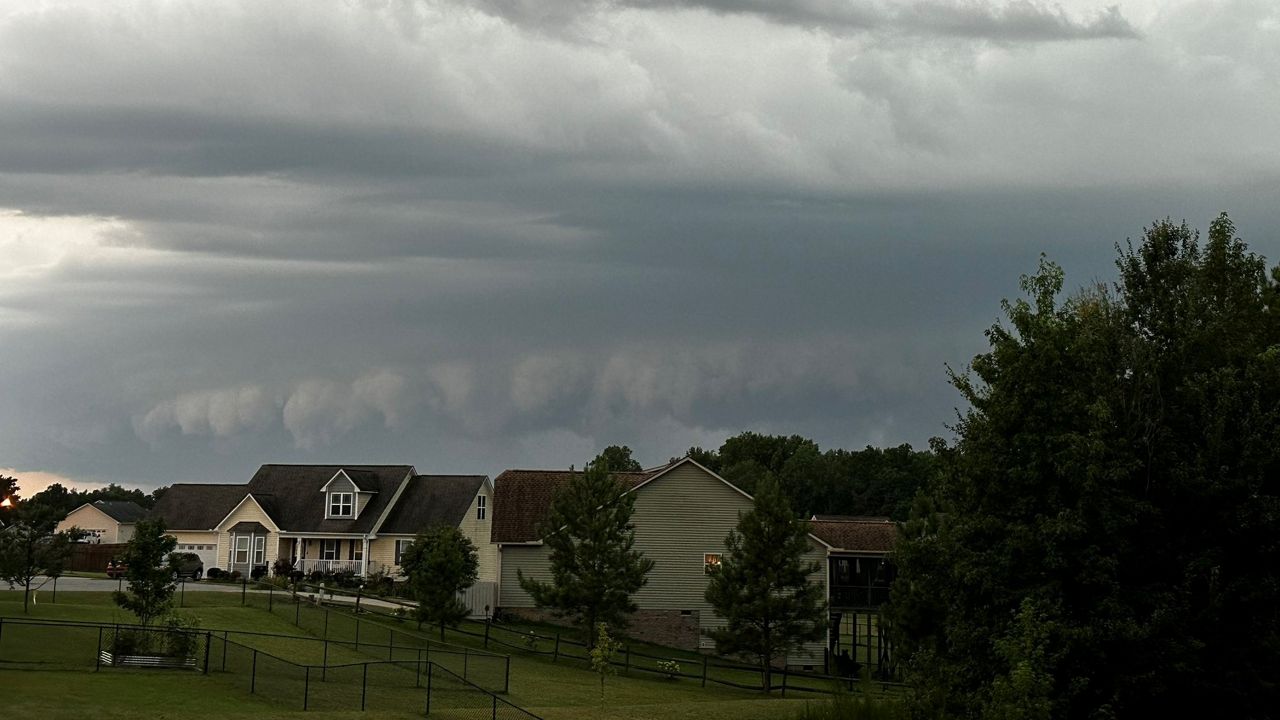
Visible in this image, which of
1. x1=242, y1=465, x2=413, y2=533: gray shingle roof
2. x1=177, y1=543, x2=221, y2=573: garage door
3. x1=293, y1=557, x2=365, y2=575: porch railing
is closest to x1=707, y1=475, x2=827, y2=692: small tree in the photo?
x1=293, y1=557, x2=365, y2=575: porch railing

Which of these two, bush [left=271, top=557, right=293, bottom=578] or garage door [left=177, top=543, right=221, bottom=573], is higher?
garage door [left=177, top=543, right=221, bottom=573]

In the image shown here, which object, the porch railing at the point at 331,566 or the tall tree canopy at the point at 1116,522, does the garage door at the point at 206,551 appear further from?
the tall tree canopy at the point at 1116,522

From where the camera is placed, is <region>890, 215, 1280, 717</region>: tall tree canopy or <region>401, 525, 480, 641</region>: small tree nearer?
<region>890, 215, 1280, 717</region>: tall tree canopy

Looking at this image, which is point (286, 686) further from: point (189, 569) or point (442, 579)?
point (189, 569)

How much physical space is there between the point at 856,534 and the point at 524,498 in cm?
3324

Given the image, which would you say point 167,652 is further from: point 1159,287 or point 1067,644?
point 1159,287

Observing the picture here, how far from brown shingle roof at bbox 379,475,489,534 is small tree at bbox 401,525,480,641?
18.3 m

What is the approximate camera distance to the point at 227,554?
84500 millimetres

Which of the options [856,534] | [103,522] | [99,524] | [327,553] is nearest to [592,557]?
[327,553]

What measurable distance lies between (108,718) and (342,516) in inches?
2031

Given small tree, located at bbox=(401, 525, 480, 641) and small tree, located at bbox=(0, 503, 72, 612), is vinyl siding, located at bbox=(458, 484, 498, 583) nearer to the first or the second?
small tree, located at bbox=(401, 525, 480, 641)

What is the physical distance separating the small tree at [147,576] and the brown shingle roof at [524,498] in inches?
Result: 1081

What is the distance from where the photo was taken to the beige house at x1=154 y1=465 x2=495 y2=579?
8206cm

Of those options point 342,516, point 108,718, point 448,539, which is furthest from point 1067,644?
point 342,516
